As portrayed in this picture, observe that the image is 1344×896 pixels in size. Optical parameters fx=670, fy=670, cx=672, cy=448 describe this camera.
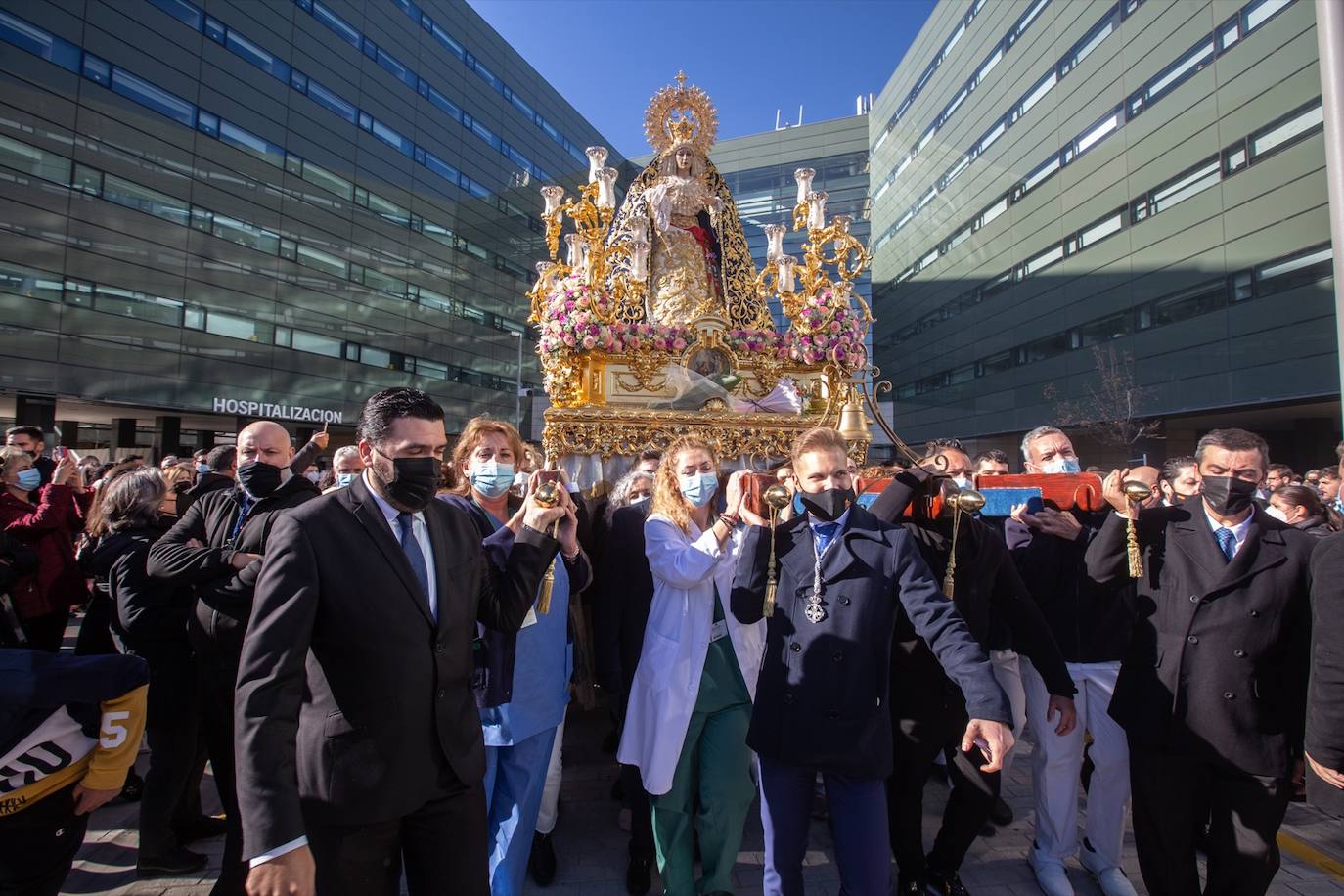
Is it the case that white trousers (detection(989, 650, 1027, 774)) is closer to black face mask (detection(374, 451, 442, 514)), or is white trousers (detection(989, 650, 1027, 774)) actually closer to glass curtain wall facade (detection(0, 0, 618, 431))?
black face mask (detection(374, 451, 442, 514))

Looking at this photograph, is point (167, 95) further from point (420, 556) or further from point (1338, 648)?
point (1338, 648)

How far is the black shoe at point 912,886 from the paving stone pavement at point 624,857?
0.33 metres

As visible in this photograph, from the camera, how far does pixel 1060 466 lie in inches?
163

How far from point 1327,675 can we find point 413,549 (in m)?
3.40

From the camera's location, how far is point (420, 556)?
2.27m

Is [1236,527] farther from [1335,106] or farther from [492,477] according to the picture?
[1335,106]

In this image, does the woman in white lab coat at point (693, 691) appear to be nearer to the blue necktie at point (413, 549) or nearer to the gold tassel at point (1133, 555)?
the blue necktie at point (413, 549)

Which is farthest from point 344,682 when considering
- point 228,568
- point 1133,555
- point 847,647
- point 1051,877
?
point 1051,877

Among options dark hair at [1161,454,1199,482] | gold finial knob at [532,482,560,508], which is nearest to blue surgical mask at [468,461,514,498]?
gold finial knob at [532,482,560,508]

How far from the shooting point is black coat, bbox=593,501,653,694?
12.1 ft

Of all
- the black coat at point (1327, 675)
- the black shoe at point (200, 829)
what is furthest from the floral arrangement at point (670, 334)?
the black coat at point (1327, 675)

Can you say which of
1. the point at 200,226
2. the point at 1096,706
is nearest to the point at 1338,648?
the point at 1096,706

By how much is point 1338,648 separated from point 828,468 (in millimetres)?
1978

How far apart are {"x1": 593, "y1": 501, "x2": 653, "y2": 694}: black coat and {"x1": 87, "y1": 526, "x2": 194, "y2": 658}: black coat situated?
215 cm
